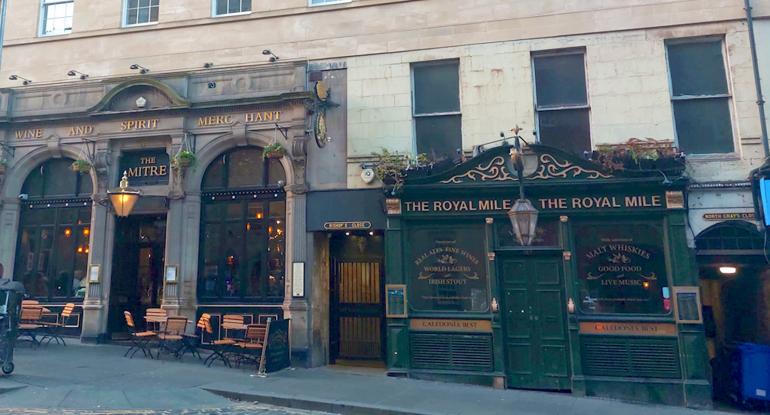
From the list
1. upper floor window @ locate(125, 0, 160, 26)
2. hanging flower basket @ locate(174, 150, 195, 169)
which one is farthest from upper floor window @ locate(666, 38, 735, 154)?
upper floor window @ locate(125, 0, 160, 26)

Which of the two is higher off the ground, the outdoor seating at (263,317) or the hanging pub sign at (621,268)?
the hanging pub sign at (621,268)

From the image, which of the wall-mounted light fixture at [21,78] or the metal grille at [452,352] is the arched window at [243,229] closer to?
the metal grille at [452,352]

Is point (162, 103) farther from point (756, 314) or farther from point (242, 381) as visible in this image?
point (756, 314)

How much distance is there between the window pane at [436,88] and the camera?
12.0m

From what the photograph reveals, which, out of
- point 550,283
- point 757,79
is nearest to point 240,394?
point 550,283

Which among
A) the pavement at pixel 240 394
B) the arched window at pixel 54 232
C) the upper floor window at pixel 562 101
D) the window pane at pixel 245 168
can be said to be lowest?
the pavement at pixel 240 394

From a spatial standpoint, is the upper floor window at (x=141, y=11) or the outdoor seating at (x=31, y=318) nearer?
the outdoor seating at (x=31, y=318)

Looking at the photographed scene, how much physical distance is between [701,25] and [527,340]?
7520 millimetres

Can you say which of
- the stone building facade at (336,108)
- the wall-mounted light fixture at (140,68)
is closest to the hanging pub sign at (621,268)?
the stone building facade at (336,108)

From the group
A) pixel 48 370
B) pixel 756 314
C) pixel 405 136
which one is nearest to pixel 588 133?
pixel 405 136

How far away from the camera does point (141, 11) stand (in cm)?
1429

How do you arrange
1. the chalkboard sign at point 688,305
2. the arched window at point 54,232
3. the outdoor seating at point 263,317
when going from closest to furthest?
the chalkboard sign at point 688,305 → the outdoor seating at point 263,317 → the arched window at point 54,232

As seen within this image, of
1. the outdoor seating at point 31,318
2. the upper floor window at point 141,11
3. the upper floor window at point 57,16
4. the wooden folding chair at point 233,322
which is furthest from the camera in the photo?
the upper floor window at point 57,16

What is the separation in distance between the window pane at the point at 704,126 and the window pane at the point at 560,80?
1980mm
